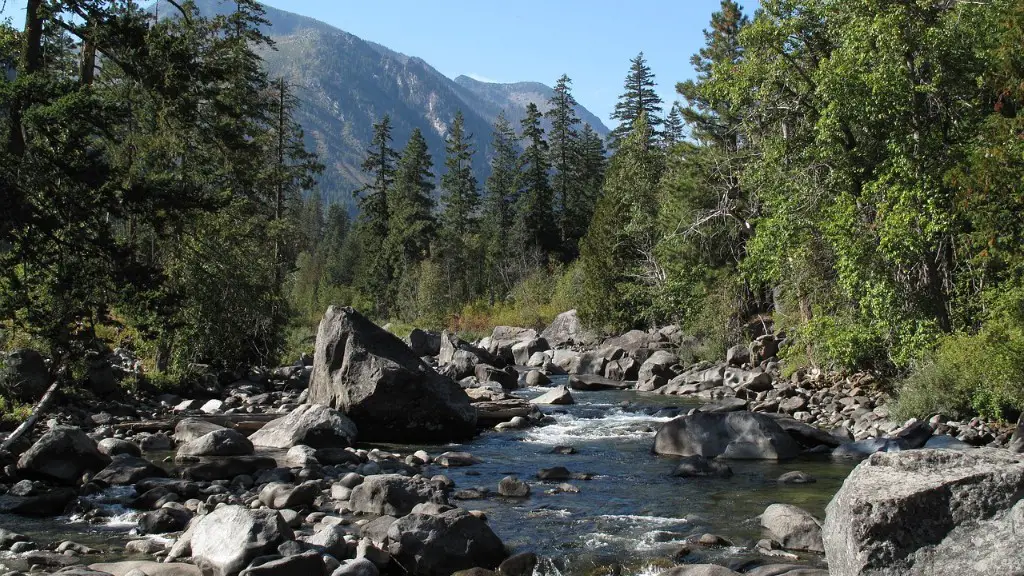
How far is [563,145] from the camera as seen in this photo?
70.9 meters

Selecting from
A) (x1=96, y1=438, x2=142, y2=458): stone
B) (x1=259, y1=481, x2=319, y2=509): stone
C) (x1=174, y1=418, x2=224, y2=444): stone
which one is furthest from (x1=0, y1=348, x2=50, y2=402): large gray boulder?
(x1=259, y1=481, x2=319, y2=509): stone

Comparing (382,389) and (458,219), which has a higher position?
(458,219)

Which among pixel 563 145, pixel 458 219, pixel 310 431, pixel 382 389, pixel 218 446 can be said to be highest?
pixel 563 145

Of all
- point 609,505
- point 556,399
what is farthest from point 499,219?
point 609,505

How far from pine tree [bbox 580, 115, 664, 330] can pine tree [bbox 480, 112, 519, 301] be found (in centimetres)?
2432

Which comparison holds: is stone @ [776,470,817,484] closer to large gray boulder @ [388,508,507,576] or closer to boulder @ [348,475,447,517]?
Answer: boulder @ [348,475,447,517]

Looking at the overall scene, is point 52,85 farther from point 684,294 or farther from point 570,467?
point 684,294

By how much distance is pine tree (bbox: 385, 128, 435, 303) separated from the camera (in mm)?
63312

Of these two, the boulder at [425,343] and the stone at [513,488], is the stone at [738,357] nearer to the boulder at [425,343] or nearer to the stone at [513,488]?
the boulder at [425,343]

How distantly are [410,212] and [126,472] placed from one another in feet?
177

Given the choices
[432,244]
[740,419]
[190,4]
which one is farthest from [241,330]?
[432,244]

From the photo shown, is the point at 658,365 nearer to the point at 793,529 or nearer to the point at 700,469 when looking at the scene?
the point at 700,469

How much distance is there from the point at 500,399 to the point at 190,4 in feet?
50.4

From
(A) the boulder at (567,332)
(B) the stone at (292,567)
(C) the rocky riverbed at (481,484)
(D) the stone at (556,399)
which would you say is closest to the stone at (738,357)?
(C) the rocky riverbed at (481,484)
